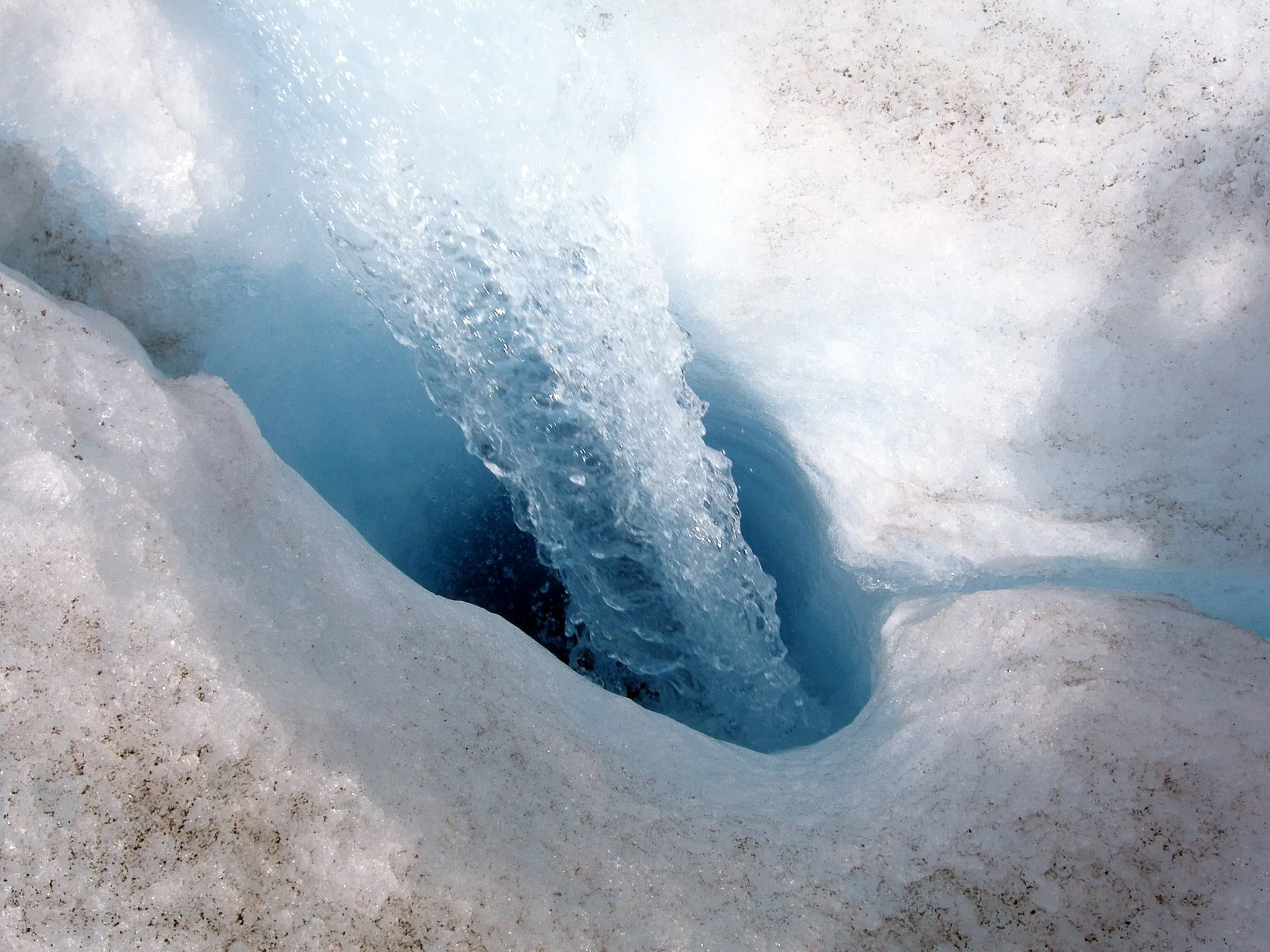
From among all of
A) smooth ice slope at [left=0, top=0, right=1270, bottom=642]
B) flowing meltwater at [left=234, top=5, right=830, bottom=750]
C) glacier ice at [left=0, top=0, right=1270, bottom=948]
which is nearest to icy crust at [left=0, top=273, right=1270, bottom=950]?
glacier ice at [left=0, top=0, right=1270, bottom=948]

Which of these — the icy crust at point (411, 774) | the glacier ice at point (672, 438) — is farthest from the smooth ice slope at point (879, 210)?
the icy crust at point (411, 774)

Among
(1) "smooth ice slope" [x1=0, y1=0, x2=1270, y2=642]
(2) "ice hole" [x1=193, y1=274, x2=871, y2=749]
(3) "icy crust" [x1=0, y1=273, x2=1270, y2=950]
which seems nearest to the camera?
(3) "icy crust" [x1=0, y1=273, x2=1270, y2=950]

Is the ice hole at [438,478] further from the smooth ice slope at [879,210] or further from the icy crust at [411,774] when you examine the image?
the icy crust at [411,774]

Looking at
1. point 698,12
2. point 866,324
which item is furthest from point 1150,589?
point 698,12

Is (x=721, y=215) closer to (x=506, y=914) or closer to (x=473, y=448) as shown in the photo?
(x=473, y=448)

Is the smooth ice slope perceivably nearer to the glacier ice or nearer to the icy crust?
the glacier ice

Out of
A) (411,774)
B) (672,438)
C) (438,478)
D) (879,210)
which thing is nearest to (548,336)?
(672,438)
